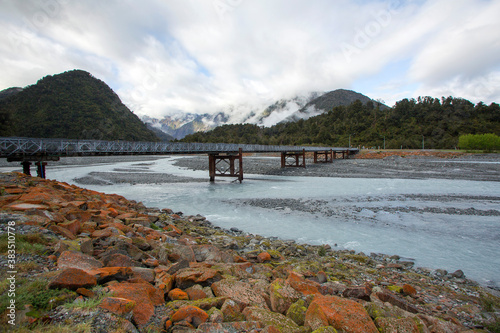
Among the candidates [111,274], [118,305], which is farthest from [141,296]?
[111,274]

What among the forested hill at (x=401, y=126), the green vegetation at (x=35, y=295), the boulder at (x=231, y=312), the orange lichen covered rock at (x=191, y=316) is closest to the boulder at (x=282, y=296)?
the boulder at (x=231, y=312)

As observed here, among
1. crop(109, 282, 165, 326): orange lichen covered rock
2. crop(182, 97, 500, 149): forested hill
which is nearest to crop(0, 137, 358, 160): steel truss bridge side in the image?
crop(109, 282, 165, 326): orange lichen covered rock

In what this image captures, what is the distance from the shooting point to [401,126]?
11344 cm

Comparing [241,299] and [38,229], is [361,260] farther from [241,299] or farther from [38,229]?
[38,229]

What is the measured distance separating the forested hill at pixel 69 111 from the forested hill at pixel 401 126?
46555mm

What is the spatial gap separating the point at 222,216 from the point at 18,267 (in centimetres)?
988

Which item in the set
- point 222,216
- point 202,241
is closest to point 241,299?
point 202,241

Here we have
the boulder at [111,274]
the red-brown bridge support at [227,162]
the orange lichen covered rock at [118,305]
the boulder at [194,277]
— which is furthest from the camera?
the red-brown bridge support at [227,162]

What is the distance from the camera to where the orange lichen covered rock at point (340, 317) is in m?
3.21

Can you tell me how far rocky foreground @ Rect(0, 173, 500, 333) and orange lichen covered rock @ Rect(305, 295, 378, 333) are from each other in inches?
0.6

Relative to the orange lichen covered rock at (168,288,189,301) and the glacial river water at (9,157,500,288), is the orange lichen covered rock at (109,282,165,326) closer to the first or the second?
the orange lichen covered rock at (168,288,189,301)

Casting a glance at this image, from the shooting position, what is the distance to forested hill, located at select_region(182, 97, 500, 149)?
94.5m

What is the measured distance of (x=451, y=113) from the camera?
370 ft

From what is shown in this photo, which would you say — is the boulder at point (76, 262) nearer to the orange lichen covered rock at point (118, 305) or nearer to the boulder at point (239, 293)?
the orange lichen covered rock at point (118, 305)
